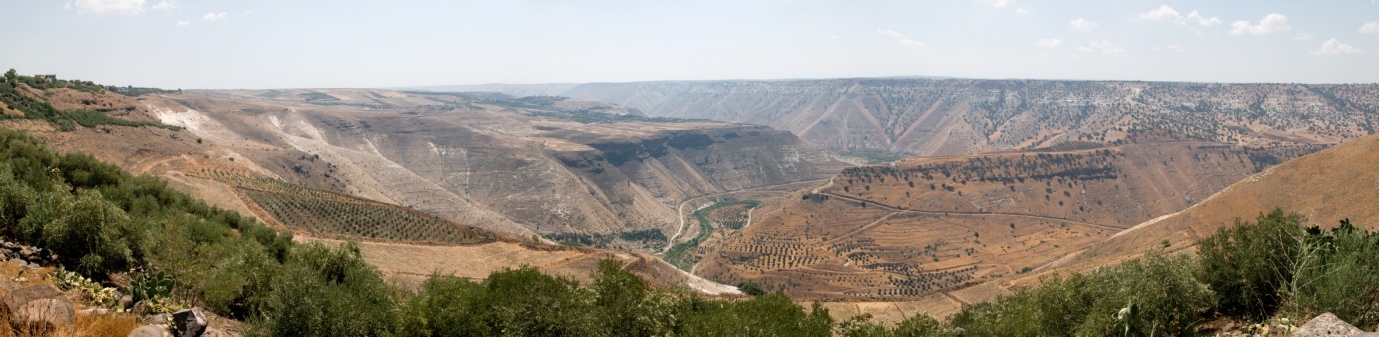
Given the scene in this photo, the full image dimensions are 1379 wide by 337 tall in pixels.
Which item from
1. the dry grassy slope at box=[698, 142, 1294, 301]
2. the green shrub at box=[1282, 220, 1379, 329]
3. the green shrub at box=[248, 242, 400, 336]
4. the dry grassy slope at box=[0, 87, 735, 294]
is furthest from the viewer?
the dry grassy slope at box=[698, 142, 1294, 301]

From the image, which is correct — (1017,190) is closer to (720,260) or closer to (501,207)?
(720,260)

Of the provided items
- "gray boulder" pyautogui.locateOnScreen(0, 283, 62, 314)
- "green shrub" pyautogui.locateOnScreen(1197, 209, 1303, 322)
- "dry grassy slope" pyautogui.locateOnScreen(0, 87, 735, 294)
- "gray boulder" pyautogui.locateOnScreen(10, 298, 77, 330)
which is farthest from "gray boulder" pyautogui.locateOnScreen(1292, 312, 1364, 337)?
"dry grassy slope" pyautogui.locateOnScreen(0, 87, 735, 294)

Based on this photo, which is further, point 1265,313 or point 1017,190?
point 1017,190

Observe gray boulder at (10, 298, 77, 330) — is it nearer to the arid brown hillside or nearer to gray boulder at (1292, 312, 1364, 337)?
gray boulder at (1292, 312, 1364, 337)

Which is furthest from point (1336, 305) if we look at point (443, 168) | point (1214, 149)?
point (1214, 149)

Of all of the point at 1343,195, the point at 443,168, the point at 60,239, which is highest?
the point at 60,239

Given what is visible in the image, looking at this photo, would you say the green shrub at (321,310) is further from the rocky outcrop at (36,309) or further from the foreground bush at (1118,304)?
the foreground bush at (1118,304)
